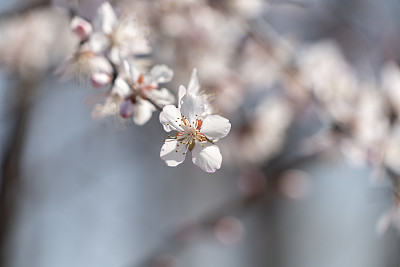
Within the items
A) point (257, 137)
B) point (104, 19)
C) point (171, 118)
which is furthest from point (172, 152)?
point (257, 137)

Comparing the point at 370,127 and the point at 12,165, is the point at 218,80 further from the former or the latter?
the point at 12,165

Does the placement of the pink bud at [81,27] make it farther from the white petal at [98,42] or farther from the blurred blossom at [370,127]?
the blurred blossom at [370,127]

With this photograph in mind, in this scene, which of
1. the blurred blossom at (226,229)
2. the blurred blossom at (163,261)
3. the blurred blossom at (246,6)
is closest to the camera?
the blurred blossom at (246,6)

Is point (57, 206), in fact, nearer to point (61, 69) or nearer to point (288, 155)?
point (61, 69)

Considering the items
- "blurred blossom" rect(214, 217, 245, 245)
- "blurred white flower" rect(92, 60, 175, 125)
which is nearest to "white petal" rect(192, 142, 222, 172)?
"blurred white flower" rect(92, 60, 175, 125)

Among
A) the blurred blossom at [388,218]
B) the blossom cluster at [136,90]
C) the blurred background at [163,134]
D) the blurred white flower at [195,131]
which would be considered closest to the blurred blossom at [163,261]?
the blurred background at [163,134]

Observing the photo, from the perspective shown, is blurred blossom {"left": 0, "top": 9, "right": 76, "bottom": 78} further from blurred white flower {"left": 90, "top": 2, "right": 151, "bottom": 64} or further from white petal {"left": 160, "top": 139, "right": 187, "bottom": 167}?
white petal {"left": 160, "top": 139, "right": 187, "bottom": 167}

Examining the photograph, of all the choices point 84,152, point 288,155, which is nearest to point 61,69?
point 84,152
